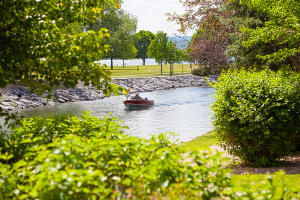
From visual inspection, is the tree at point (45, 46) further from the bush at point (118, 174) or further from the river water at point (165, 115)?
the river water at point (165, 115)

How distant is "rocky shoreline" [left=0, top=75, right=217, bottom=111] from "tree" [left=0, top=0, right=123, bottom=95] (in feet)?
76.0

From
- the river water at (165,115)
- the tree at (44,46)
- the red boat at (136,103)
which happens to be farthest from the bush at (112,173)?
the red boat at (136,103)

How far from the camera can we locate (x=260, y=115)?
10.0 metres

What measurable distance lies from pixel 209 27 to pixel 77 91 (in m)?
28.7

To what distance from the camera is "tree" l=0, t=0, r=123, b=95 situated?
17.4 feet

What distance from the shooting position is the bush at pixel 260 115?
396 inches

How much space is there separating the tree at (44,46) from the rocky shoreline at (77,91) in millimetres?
23158

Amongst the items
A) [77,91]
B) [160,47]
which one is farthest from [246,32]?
[160,47]

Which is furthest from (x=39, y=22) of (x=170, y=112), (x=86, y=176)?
(x=170, y=112)

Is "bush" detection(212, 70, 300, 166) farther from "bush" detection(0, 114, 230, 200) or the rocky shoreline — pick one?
the rocky shoreline

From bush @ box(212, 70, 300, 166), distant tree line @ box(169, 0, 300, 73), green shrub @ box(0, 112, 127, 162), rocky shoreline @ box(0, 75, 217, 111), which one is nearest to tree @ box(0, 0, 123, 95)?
green shrub @ box(0, 112, 127, 162)

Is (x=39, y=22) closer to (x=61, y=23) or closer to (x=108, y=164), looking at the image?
(x=61, y=23)

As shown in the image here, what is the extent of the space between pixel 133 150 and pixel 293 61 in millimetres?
13382

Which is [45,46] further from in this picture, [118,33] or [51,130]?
[118,33]
